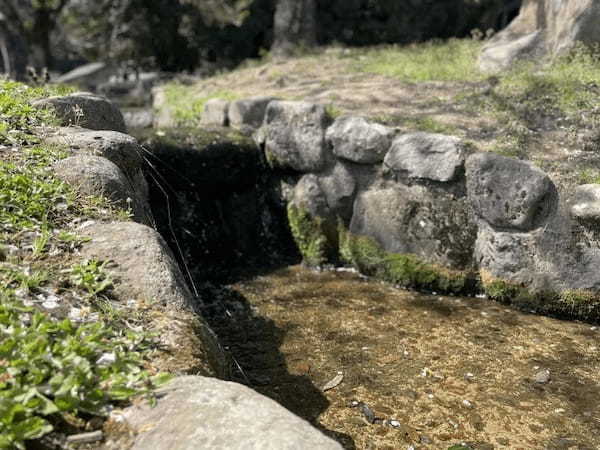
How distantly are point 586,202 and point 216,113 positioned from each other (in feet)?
17.7

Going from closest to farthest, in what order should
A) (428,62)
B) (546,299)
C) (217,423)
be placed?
(217,423) → (546,299) → (428,62)

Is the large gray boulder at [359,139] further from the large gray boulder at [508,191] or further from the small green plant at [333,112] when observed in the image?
the large gray boulder at [508,191]

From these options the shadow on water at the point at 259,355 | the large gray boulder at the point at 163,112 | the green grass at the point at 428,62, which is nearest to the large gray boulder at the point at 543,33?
the green grass at the point at 428,62

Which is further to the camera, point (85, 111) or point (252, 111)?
point (252, 111)

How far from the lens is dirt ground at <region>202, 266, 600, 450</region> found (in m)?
3.53

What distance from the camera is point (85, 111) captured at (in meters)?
4.84

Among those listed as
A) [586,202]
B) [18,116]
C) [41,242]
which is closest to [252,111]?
[18,116]

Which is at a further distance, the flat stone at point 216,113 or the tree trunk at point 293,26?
the tree trunk at point 293,26

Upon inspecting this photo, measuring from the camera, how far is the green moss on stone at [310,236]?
662 centimetres

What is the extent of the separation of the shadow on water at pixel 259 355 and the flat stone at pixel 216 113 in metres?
3.10

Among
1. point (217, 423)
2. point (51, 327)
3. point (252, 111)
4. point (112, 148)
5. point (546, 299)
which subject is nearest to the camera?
point (217, 423)

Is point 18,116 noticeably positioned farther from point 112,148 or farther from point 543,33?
point 543,33

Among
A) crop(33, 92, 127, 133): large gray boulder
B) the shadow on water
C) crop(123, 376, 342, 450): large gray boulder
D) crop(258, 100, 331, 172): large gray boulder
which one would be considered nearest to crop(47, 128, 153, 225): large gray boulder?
crop(33, 92, 127, 133): large gray boulder

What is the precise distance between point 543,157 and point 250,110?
3.92 m
